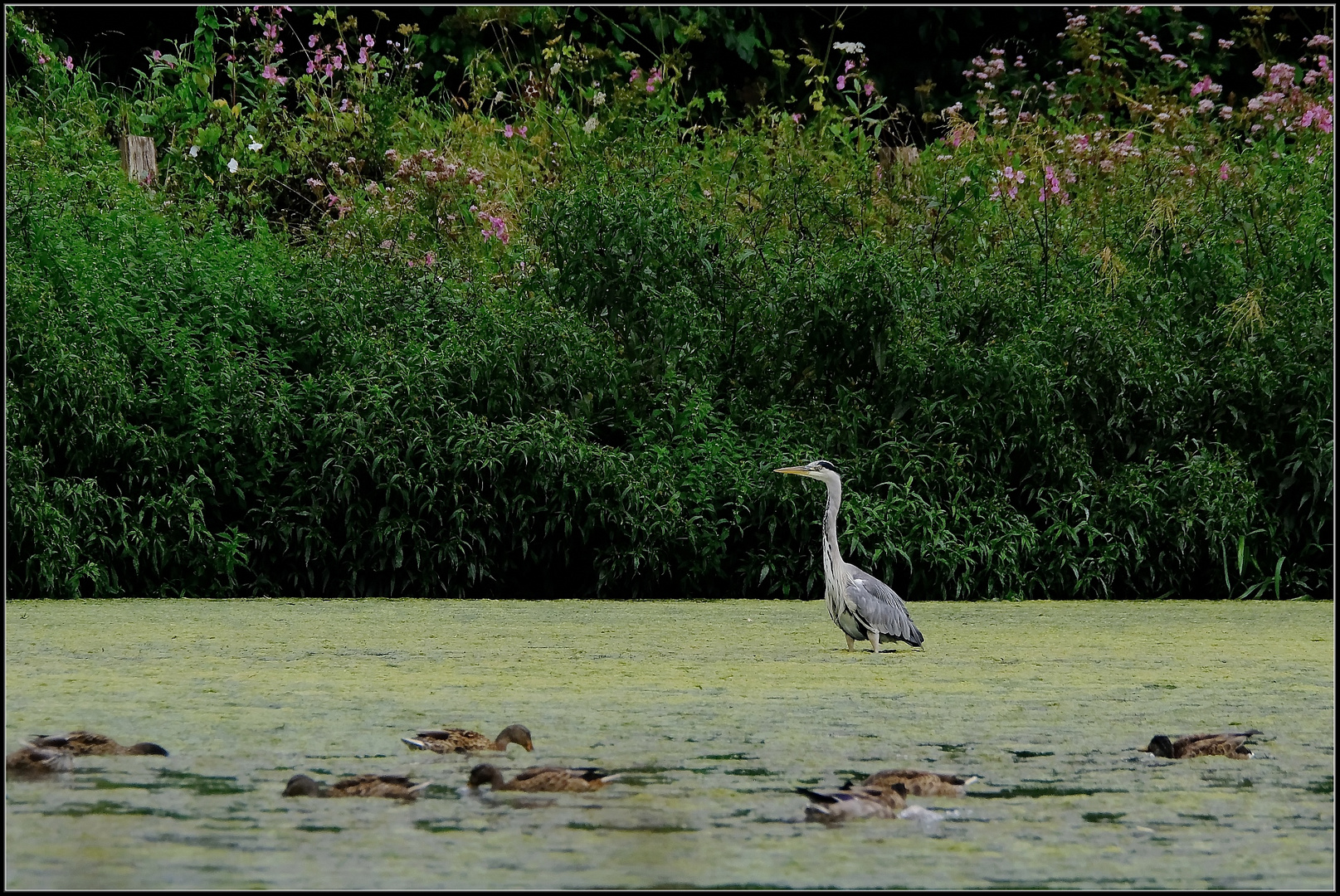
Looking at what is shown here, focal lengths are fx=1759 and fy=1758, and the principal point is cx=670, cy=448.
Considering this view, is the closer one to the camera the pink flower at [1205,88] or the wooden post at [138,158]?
the wooden post at [138,158]

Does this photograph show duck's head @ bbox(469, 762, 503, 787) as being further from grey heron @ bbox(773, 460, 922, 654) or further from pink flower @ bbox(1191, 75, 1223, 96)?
pink flower @ bbox(1191, 75, 1223, 96)

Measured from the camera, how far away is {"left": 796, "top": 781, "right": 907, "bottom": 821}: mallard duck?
2502mm

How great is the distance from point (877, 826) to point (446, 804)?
2.09 ft

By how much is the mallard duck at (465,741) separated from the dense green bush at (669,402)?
2.80 meters

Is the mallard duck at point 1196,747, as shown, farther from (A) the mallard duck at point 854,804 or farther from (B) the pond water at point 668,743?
(A) the mallard duck at point 854,804

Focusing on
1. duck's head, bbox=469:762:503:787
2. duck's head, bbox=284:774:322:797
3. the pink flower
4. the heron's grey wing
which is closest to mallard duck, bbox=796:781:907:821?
duck's head, bbox=469:762:503:787

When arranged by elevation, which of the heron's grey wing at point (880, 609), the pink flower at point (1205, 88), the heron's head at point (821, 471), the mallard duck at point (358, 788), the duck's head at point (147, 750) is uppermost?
the pink flower at point (1205, 88)

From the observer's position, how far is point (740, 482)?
594cm

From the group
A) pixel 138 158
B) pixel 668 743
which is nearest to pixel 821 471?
pixel 668 743

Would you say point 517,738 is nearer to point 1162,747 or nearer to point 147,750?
point 147,750

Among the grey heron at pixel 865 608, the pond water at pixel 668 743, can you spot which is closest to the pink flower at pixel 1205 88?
the pond water at pixel 668 743

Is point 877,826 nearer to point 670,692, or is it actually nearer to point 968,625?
point 670,692

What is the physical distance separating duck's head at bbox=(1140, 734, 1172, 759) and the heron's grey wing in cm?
149

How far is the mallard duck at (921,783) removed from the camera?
2.66 metres
